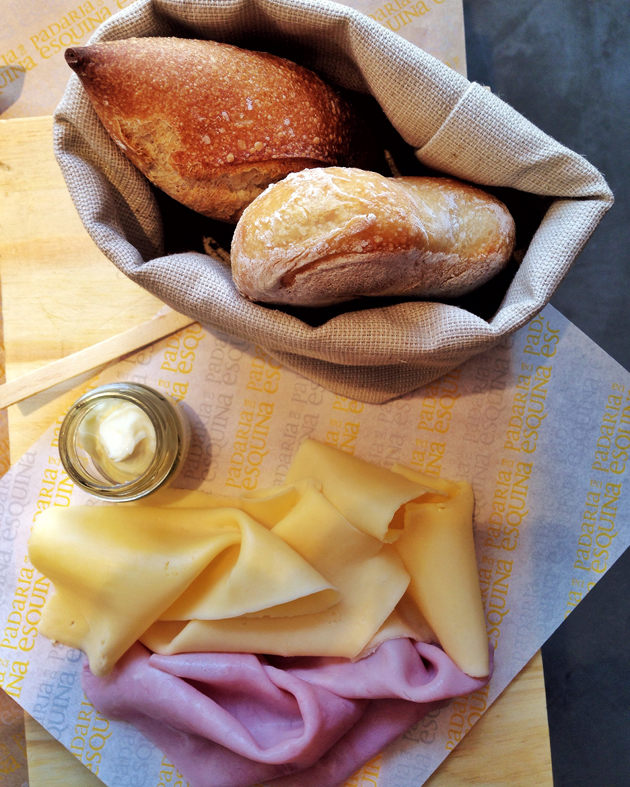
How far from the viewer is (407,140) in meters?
0.57

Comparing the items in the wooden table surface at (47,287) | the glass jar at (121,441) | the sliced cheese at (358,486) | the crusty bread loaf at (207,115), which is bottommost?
the sliced cheese at (358,486)

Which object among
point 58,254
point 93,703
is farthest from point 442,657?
point 58,254

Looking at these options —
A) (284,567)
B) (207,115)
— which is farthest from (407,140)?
(284,567)

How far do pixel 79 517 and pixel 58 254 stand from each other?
1.06 feet

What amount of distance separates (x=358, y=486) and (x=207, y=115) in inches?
16.3

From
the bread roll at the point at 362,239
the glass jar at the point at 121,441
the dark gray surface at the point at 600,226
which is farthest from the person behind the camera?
the dark gray surface at the point at 600,226

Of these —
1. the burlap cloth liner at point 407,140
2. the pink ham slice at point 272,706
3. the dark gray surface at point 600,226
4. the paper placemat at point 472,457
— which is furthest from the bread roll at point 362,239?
the dark gray surface at point 600,226

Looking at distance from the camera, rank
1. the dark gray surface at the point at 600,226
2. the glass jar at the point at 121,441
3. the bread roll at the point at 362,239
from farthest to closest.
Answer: the dark gray surface at the point at 600,226 < the glass jar at the point at 121,441 < the bread roll at the point at 362,239

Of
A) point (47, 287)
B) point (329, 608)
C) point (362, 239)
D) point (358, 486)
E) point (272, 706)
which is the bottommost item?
point (272, 706)

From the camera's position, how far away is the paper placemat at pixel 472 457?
676mm

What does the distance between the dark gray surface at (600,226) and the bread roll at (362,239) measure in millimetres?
531

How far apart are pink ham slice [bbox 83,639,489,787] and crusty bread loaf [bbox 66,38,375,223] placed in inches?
20.8

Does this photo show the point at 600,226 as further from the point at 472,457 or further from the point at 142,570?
the point at 142,570

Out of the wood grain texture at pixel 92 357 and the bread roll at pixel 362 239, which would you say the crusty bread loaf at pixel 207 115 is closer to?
the bread roll at pixel 362 239
